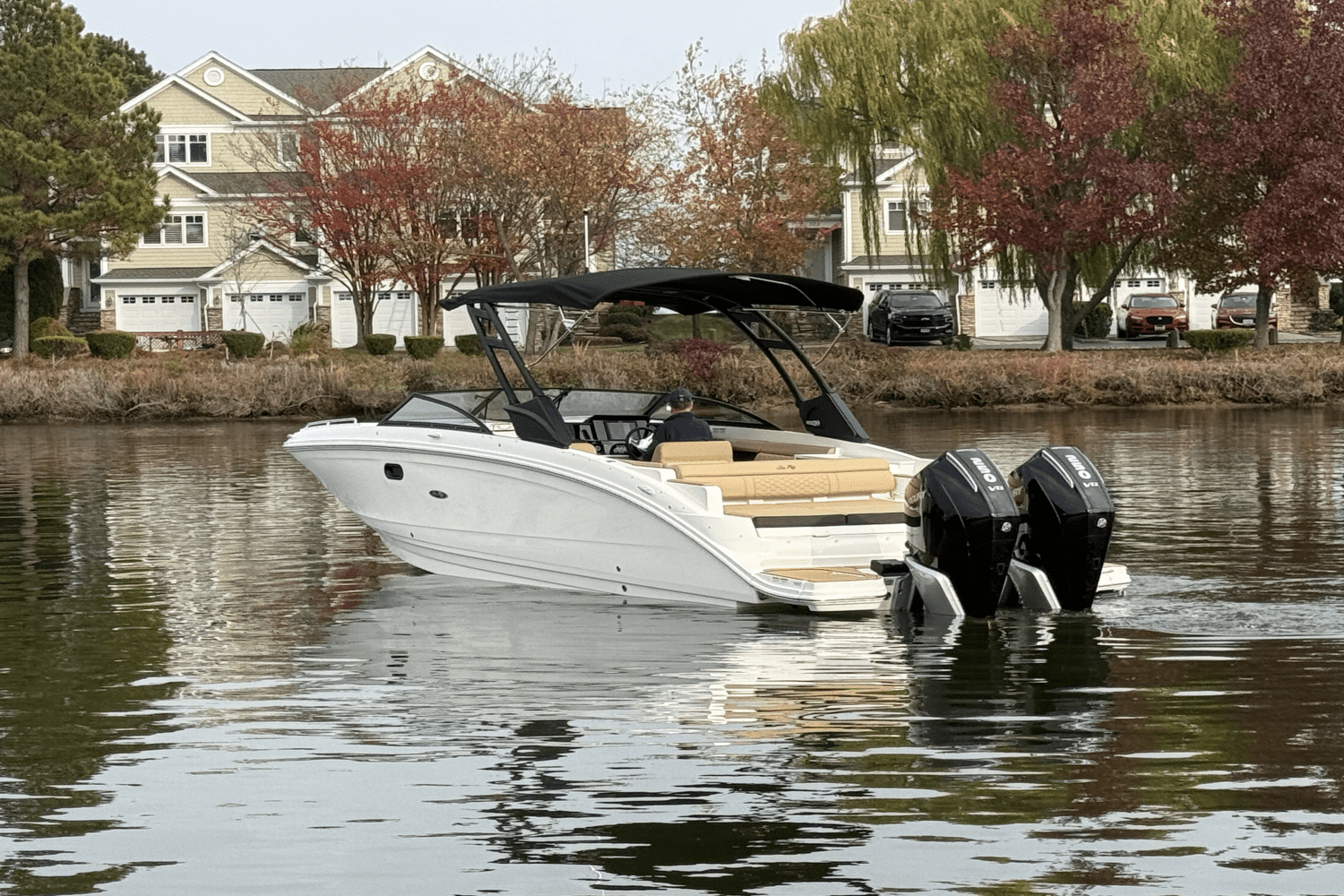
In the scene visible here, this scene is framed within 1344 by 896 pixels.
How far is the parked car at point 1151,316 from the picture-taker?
54.8 metres

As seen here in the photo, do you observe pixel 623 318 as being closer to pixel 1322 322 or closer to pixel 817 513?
pixel 1322 322

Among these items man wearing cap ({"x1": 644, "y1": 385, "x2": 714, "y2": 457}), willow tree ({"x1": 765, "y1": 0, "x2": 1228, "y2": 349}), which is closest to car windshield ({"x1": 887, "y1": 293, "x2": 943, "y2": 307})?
willow tree ({"x1": 765, "y1": 0, "x2": 1228, "y2": 349})

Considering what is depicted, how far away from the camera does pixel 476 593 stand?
13.5 meters

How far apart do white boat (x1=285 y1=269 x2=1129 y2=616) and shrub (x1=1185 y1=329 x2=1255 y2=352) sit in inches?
1194

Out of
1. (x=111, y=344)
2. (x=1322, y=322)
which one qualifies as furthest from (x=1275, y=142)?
(x=111, y=344)

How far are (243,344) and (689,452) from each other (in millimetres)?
39482

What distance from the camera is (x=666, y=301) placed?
14859 millimetres

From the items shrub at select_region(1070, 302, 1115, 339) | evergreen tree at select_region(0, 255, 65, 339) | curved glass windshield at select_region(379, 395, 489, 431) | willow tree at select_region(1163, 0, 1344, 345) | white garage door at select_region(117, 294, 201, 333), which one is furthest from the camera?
white garage door at select_region(117, 294, 201, 333)

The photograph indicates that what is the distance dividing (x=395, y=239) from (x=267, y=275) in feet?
38.9

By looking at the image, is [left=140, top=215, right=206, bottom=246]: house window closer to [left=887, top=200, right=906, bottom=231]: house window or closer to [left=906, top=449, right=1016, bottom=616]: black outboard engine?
[left=887, top=200, right=906, bottom=231]: house window

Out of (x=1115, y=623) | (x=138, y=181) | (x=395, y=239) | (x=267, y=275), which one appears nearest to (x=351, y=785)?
(x=1115, y=623)

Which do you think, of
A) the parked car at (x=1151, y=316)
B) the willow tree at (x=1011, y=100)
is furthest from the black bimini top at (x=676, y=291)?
the parked car at (x=1151, y=316)

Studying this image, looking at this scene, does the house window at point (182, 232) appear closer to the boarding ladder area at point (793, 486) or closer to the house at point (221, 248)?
the house at point (221, 248)

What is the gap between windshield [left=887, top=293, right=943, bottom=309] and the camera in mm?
51719
